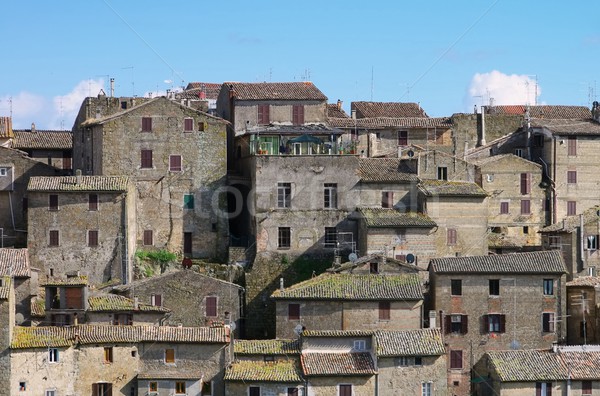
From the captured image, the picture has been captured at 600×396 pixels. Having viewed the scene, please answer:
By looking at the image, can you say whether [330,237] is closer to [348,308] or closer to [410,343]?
[348,308]

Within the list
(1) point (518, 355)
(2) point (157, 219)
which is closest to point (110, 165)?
(2) point (157, 219)

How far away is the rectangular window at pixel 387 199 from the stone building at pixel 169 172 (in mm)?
8999

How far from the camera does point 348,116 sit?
92.2 metres

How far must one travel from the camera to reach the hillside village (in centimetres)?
6588

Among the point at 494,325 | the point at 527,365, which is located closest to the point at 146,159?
the point at 494,325

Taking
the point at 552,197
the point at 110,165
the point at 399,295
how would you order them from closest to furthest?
the point at 399,295, the point at 110,165, the point at 552,197

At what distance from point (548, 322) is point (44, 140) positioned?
3619 centimetres

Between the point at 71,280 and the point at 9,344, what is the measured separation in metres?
A: 6.34

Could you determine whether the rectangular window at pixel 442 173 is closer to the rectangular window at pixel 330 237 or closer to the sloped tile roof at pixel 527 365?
the rectangular window at pixel 330 237

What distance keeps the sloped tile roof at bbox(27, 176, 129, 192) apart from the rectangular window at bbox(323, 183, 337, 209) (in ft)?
36.1

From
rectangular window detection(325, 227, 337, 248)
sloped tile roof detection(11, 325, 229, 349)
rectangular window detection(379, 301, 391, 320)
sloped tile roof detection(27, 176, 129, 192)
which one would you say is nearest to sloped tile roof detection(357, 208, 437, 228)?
rectangular window detection(325, 227, 337, 248)

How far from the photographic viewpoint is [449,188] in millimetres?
76000

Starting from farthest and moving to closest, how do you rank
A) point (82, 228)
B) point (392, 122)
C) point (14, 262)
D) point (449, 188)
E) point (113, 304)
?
point (392, 122), point (449, 188), point (82, 228), point (14, 262), point (113, 304)

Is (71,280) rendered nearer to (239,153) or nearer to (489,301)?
(239,153)
